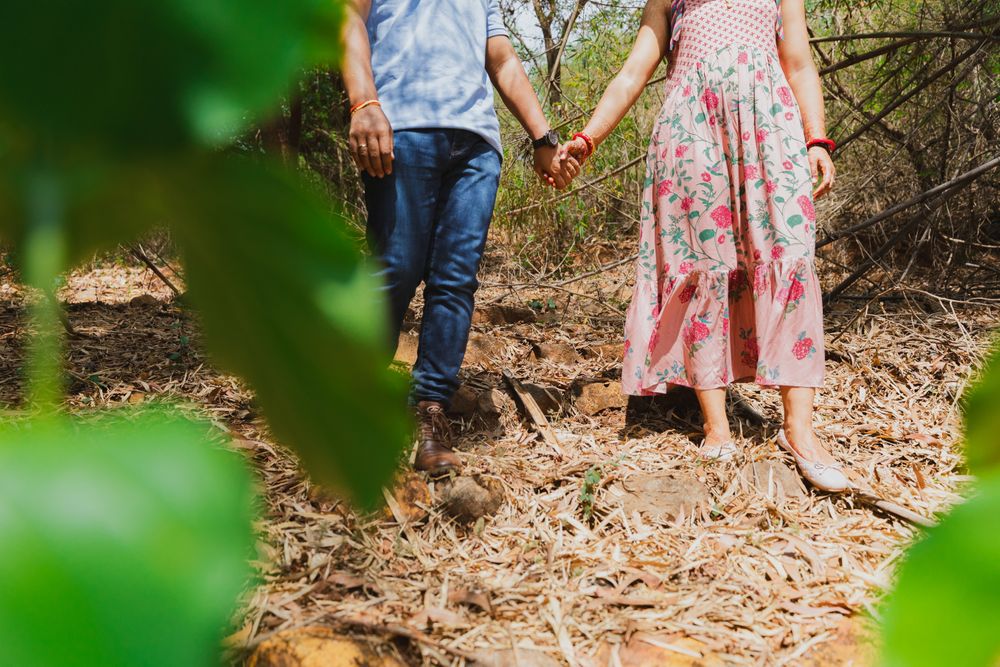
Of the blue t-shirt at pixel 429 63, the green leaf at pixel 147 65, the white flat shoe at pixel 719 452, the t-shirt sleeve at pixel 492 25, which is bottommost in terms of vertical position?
the white flat shoe at pixel 719 452

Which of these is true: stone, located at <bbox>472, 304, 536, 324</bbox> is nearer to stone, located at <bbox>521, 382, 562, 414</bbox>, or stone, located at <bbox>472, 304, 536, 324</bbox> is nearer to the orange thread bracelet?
stone, located at <bbox>521, 382, 562, 414</bbox>

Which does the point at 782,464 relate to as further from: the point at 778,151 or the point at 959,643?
the point at 959,643

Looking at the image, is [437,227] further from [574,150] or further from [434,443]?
[434,443]

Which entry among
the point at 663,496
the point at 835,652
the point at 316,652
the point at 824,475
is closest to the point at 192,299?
the point at 316,652

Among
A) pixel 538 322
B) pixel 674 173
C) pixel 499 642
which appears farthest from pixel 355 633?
pixel 538 322

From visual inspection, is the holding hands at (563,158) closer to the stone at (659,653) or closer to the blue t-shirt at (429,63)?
the blue t-shirt at (429,63)

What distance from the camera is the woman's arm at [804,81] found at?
194cm

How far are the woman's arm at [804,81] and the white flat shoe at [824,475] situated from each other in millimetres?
726

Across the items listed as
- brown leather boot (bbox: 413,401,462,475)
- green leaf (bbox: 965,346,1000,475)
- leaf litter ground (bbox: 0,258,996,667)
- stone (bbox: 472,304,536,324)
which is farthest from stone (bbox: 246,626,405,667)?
stone (bbox: 472,304,536,324)

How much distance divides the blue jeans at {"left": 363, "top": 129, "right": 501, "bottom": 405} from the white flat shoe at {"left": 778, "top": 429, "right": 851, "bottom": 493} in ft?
3.05

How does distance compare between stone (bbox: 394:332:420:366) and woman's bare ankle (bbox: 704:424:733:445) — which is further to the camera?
stone (bbox: 394:332:420:366)

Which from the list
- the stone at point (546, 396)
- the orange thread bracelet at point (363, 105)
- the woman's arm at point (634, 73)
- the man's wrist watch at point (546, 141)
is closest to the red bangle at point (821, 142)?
the woman's arm at point (634, 73)

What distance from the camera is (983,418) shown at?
15 centimetres

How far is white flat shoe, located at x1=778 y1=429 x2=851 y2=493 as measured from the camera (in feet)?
5.78
